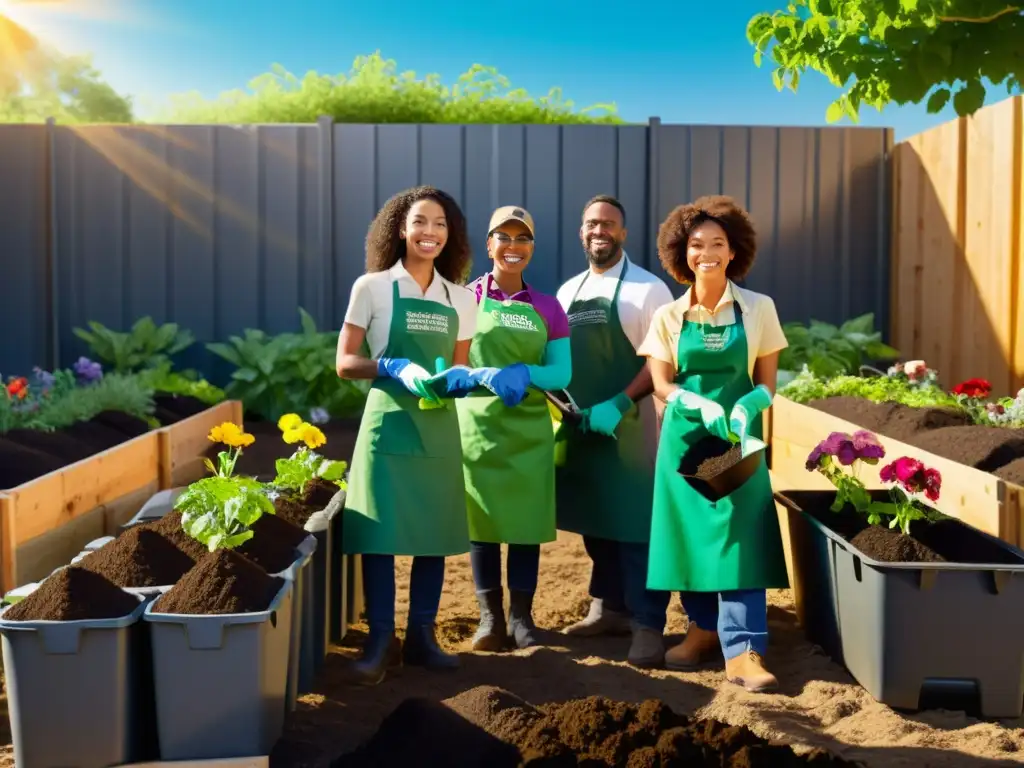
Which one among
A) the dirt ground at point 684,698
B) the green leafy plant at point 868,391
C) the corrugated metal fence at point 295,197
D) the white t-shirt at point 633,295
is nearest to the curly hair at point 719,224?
the white t-shirt at point 633,295

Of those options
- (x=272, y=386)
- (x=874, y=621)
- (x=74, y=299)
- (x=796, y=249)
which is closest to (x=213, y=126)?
(x=74, y=299)

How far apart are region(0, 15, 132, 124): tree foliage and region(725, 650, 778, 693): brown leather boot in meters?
23.5

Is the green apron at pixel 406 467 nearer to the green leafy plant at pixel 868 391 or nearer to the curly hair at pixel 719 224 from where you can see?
the curly hair at pixel 719 224

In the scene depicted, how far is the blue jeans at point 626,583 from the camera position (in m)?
4.47

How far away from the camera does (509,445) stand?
14.4ft

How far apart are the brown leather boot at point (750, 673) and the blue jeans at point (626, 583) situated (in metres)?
0.40

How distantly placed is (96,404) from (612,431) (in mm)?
4290

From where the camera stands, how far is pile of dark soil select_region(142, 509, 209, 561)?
3.77 meters

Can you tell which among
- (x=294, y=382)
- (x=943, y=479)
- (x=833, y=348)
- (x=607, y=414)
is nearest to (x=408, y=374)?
(x=607, y=414)

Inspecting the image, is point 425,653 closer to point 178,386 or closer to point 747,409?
point 747,409

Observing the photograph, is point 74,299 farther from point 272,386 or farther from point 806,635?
point 806,635

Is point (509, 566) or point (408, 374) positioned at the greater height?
point (408, 374)

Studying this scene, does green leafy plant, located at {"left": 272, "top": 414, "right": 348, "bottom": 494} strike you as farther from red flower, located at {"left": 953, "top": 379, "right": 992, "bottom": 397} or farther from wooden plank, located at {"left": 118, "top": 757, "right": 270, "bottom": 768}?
red flower, located at {"left": 953, "top": 379, "right": 992, "bottom": 397}

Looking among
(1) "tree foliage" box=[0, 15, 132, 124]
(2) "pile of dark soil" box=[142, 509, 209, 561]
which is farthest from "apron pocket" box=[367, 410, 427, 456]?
(1) "tree foliage" box=[0, 15, 132, 124]
